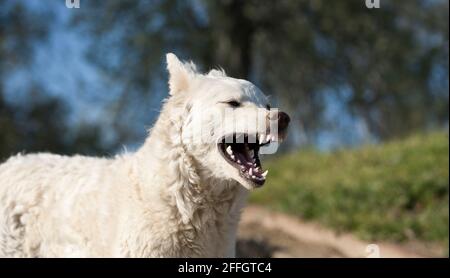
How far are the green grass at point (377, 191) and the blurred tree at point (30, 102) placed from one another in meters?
7.48

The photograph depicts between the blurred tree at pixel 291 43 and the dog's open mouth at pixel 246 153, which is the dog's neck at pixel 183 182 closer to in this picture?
the dog's open mouth at pixel 246 153

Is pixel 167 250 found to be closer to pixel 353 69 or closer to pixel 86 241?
pixel 86 241

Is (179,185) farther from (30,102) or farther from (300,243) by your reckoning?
(30,102)

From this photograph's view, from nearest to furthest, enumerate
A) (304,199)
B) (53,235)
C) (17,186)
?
(53,235), (17,186), (304,199)

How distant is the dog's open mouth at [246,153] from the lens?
4.68m

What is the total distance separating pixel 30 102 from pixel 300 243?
10.7m

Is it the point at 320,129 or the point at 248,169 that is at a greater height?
the point at 320,129

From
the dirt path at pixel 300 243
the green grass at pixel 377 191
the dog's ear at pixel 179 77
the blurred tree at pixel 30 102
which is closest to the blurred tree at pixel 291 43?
the blurred tree at pixel 30 102

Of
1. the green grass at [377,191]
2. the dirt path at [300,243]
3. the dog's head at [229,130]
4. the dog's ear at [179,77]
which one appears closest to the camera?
the dog's head at [229,130]

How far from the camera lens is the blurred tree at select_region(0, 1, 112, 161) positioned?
1923cm

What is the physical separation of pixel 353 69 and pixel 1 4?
9135 millimetres

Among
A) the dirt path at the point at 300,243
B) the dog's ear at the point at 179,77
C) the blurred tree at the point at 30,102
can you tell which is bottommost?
the dog's ear at the point at 179,77

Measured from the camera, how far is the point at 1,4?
64.2 ft

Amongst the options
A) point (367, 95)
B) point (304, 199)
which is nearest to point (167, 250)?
point (304, 199)
